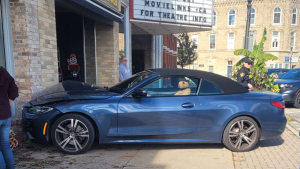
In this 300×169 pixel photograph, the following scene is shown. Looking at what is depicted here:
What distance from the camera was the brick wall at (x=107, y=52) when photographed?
8531 millimetres

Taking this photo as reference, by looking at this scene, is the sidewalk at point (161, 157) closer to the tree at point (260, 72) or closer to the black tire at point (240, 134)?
the black tire at point (240, 134)

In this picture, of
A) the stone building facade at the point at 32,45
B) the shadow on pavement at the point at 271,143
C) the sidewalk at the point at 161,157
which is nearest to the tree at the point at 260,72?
the shadow on pavement at the point at 271,143

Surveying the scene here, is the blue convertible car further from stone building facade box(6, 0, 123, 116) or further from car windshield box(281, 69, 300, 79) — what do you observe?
car windshield box(281, 69, 300, 79)

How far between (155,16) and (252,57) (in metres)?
4.46

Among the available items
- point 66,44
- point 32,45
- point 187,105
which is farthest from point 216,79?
point 66,44

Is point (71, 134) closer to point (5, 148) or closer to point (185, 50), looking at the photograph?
point (5, 148)

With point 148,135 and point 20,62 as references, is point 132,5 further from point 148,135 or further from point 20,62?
point 148,135

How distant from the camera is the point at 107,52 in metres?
8.59

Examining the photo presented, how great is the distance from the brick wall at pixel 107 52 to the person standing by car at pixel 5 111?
220 inches

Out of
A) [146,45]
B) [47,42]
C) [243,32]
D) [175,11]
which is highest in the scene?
[243,32]

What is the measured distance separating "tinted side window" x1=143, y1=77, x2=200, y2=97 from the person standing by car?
6.83 feet

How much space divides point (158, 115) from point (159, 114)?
0.02 meters

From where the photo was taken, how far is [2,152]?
3086mm

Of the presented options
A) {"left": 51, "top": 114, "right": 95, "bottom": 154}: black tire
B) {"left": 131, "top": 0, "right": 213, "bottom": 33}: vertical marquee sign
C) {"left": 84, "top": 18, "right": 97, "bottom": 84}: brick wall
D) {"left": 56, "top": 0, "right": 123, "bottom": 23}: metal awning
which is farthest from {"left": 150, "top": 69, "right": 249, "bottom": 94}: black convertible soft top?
{"left": 131, "top": 0, "right": 213, "bottom": 33}: vertical marquee sign
